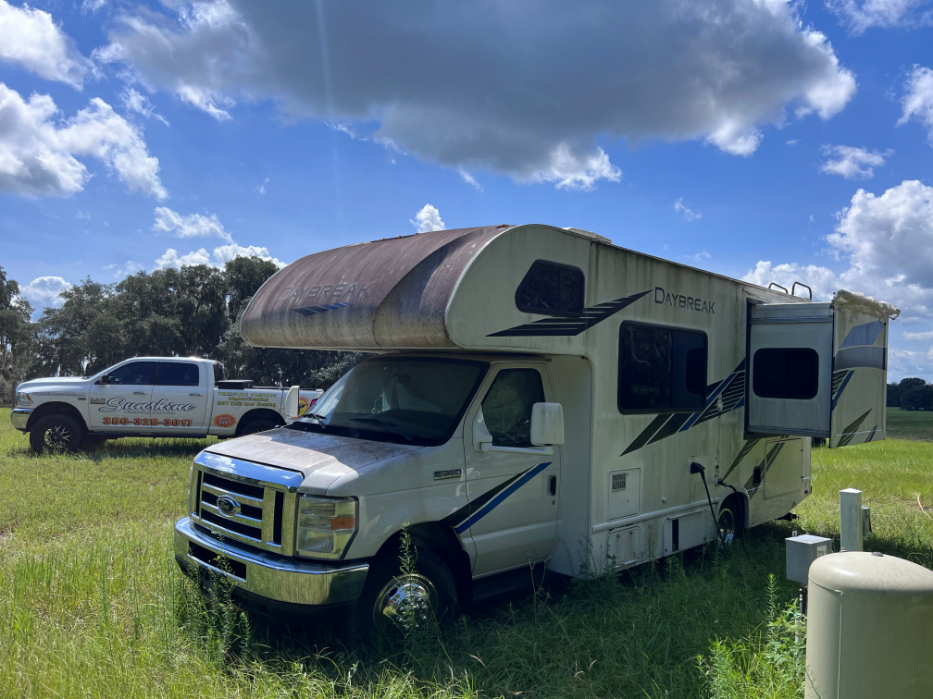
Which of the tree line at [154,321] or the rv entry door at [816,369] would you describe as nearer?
the rv entry door at [816,369]

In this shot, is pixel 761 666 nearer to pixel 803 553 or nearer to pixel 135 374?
pixel 803 553

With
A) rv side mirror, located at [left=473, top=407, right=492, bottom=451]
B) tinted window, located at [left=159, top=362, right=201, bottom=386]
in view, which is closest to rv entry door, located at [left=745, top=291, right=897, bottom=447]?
rv side mirror, located at [left=473, top=407, right=492, bottom=451]

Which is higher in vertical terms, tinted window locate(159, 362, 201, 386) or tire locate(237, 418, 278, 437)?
tinted window locate(159, 362, 201, 386)

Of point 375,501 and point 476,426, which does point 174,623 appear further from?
point 476,426

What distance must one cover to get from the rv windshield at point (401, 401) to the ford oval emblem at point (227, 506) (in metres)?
0.90

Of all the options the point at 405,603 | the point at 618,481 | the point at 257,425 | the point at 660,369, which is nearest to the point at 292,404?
the point at 405,603

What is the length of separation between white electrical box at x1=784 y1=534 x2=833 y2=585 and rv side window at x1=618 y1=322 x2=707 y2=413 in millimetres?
2387

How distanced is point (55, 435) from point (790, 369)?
12.3 meters

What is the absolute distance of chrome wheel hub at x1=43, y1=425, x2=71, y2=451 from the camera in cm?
1281

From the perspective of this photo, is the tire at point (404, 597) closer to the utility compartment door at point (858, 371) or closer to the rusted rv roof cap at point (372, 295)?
the rusted rv roof cap at point (372, 295)

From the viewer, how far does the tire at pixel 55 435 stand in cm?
1282

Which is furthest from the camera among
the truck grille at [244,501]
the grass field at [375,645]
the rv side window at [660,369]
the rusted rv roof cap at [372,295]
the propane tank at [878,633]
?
the rv side window at [660,369]

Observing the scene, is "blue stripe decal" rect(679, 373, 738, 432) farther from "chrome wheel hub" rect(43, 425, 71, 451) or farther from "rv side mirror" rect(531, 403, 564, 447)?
"chrome wheel hub" rect(43, 425, 71, 451)

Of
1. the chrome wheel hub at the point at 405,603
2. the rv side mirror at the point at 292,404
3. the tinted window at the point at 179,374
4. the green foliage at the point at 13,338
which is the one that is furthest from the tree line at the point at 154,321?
the chrome wheel hub at the point at 405,603
